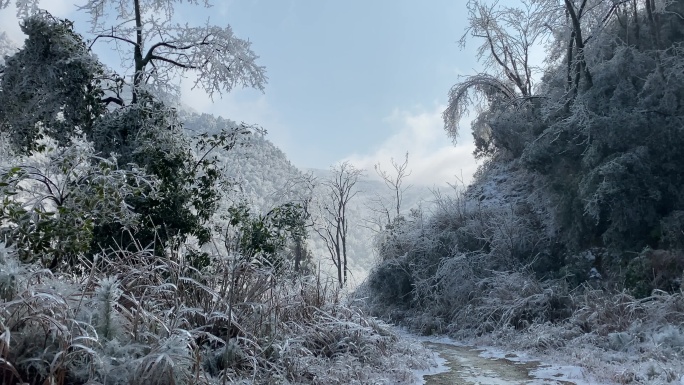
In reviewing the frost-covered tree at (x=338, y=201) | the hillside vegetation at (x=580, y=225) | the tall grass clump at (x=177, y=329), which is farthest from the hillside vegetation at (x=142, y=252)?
the frost-covered tree at (x=338, y=201)

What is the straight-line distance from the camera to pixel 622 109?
12.1 m

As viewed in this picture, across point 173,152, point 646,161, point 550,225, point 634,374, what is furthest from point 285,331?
point 550,225

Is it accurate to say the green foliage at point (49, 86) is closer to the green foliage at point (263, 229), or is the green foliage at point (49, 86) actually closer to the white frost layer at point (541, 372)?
the green foliage at point (263, 229)

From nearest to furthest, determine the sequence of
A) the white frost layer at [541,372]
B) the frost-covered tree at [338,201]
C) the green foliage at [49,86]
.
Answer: the white frost layer at [541,372] → the green foliage at [49,86] → the frost-covered tree at [338,201]

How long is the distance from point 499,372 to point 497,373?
0.30 feet

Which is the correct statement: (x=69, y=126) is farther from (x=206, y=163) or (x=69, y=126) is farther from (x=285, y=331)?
(x=285, y=331)

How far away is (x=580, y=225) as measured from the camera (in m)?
12.9

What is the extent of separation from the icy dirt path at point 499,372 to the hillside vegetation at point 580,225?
20.4 inches

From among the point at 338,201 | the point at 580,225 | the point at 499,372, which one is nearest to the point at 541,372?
the point at 499,372

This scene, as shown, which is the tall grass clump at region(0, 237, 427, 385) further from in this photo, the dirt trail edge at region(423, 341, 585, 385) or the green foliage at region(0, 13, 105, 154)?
the green foliage at region(0, 13, 105, 154)

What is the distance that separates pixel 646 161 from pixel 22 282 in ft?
38.2

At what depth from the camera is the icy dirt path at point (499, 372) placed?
6.06 m

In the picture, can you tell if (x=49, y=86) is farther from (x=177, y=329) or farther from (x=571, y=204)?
(x=571, y=204)

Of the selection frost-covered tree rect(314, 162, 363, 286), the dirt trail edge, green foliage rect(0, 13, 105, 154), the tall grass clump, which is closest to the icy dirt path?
the dirt trail edge
